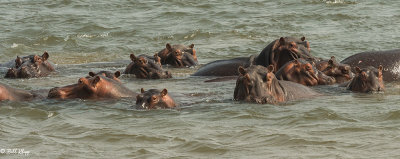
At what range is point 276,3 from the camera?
2361 cm

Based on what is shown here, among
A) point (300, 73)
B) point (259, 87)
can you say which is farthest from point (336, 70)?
point (259, 87)

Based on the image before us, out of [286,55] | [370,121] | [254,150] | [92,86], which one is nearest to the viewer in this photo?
[254,150]

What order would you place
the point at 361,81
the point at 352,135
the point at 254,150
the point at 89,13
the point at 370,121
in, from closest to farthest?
the point at 254,150, the point at 352,135, the point at 370,121, the point at 361,81, the point at 89,13

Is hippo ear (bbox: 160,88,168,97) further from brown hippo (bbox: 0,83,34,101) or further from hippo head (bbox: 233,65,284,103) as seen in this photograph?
brown hippo (bbox: 0,83,34,101)

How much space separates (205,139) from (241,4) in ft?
52.0

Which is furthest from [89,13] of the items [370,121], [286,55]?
[370,121]

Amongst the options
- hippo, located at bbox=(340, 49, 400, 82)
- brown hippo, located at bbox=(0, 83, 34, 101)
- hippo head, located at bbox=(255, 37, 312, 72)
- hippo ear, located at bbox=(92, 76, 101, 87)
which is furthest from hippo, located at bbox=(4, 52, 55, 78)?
hippo, located at bbox=(340, 49, 400, 82)

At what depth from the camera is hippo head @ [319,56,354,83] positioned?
1137 cm

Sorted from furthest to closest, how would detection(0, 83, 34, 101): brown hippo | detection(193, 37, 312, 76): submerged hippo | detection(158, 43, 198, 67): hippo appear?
detection(158, 43, 198, 67): hippo < detection(193, 37, 312, 76): submerged hippo < detection(0, 83, 34, 101): brown hippo

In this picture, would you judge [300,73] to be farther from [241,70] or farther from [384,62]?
[241,70]

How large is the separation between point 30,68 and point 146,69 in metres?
1.80

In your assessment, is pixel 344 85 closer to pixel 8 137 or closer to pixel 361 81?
pixel 361 81

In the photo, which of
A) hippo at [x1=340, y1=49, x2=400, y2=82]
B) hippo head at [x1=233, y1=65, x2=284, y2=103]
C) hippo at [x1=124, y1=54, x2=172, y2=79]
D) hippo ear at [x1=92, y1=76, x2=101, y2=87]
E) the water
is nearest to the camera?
the water

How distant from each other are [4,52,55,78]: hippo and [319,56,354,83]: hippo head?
14.5 ft
